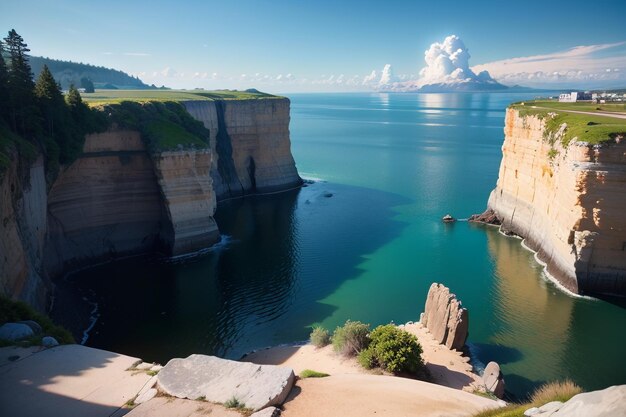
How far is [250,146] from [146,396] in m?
54.9

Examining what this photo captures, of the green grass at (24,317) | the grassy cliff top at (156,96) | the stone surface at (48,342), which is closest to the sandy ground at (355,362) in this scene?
the green grass at (24,317)

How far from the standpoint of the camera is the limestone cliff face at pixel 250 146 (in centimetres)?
6312

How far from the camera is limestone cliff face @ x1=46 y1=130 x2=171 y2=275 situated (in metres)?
37.7

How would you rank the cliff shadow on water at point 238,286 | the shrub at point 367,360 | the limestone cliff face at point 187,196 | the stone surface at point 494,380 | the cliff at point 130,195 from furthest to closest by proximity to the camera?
1. the limestone cliff face at point 187,196
2. the cliff at point 130,195
3. the cliff shadow on water at point 238,286
4. the shrub at point 367,360
5. the stone surface at point 494,380

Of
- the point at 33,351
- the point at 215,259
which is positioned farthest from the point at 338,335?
the point at 215,259

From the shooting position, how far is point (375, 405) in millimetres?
14727

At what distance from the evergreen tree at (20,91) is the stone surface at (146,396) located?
25704 millimetres

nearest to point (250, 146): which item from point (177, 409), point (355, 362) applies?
point (355, 362)

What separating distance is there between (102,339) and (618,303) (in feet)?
114

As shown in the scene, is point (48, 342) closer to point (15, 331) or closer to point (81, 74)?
point (15, 331)

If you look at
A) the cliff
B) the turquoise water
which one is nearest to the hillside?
the cliff

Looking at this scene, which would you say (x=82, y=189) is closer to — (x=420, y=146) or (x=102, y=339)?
(x=102, y=339)

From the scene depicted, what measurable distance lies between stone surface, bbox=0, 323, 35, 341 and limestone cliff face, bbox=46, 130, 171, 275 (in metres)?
19.6

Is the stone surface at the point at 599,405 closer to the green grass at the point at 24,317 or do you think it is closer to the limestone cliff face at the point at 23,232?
the green grass at the point at 24,317
